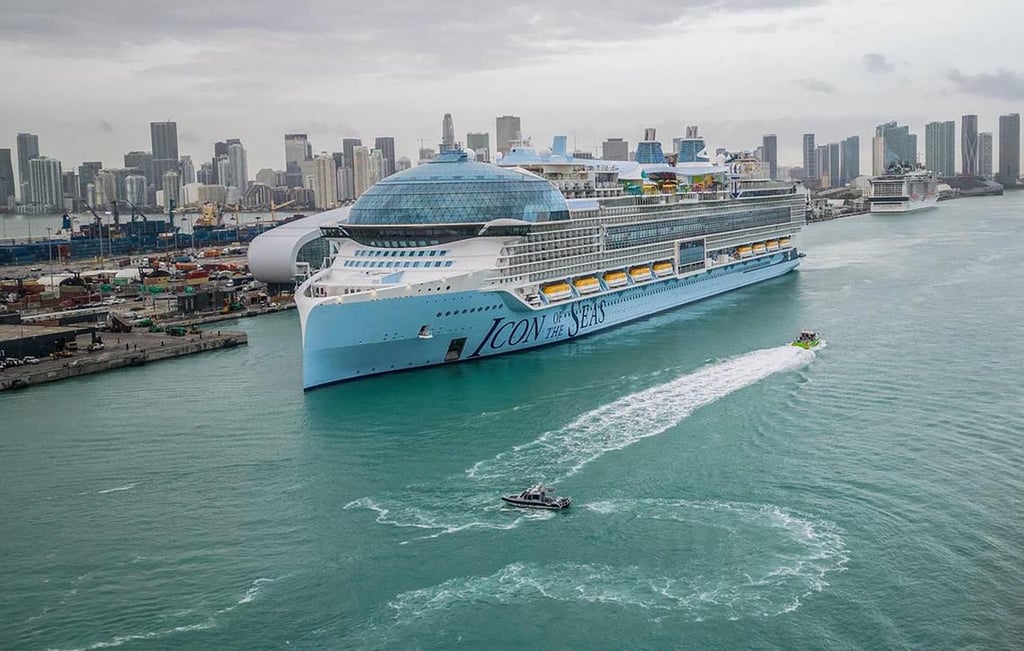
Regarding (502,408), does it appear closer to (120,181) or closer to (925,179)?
(925,179)

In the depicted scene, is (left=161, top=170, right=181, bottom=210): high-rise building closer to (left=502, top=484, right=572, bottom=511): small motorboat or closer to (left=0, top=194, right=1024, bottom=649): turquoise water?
(left=0, top=194, right=1024, bottom=649): turquoise water

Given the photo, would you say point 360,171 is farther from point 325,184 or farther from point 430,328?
point 430,328

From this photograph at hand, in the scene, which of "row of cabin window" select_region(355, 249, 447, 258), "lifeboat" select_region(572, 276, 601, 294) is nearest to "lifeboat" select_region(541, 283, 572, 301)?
"lifeboat" select_region(572, 276, 601, 294)

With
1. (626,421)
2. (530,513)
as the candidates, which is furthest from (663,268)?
(530,513)

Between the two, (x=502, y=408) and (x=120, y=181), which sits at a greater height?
(x=120, y=181)

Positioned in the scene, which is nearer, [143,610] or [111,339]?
[143,610]

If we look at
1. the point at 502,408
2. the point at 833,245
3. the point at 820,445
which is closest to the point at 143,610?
the point at 502,408

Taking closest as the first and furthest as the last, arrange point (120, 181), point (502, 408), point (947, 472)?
point (947, 472), point (502, 408), point (120, 181)

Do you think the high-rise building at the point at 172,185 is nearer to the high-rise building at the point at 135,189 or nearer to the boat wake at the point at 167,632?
the high-rise building at the point at 135,189
